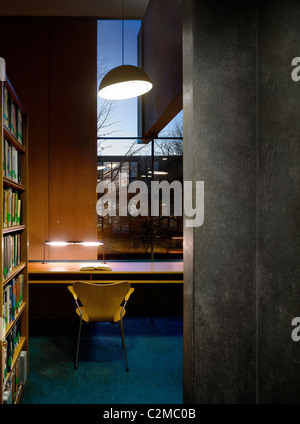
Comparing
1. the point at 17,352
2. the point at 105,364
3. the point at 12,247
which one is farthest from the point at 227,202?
the point at 105,364

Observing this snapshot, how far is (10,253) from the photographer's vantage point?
2.29m

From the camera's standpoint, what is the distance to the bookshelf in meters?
1.99

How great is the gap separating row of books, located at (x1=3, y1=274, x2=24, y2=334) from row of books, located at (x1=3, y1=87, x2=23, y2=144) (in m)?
1.19

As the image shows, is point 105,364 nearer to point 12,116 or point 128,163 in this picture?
point 12,116

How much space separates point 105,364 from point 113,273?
1097 millimetres

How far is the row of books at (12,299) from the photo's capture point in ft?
6.95

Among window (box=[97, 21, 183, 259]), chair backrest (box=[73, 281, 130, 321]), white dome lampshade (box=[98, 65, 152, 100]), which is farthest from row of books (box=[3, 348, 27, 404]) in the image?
white dome lampshade (box=[98, 65, 152, 100])

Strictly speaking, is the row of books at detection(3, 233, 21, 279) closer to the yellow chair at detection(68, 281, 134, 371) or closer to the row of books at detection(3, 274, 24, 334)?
the row of books at detection(3, 274, 24, 334)

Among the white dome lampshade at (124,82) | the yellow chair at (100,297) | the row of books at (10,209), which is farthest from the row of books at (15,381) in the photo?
the white dome lampshade at (124,82)

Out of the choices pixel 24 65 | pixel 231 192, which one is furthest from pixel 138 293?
pixel 24 65

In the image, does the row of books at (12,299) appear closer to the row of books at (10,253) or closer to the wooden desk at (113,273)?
the row of books at (10,253)

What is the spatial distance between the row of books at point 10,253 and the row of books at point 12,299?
0.12 meters

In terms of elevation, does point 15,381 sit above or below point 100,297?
below

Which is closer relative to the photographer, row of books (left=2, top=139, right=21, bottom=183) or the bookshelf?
the bookshelf
